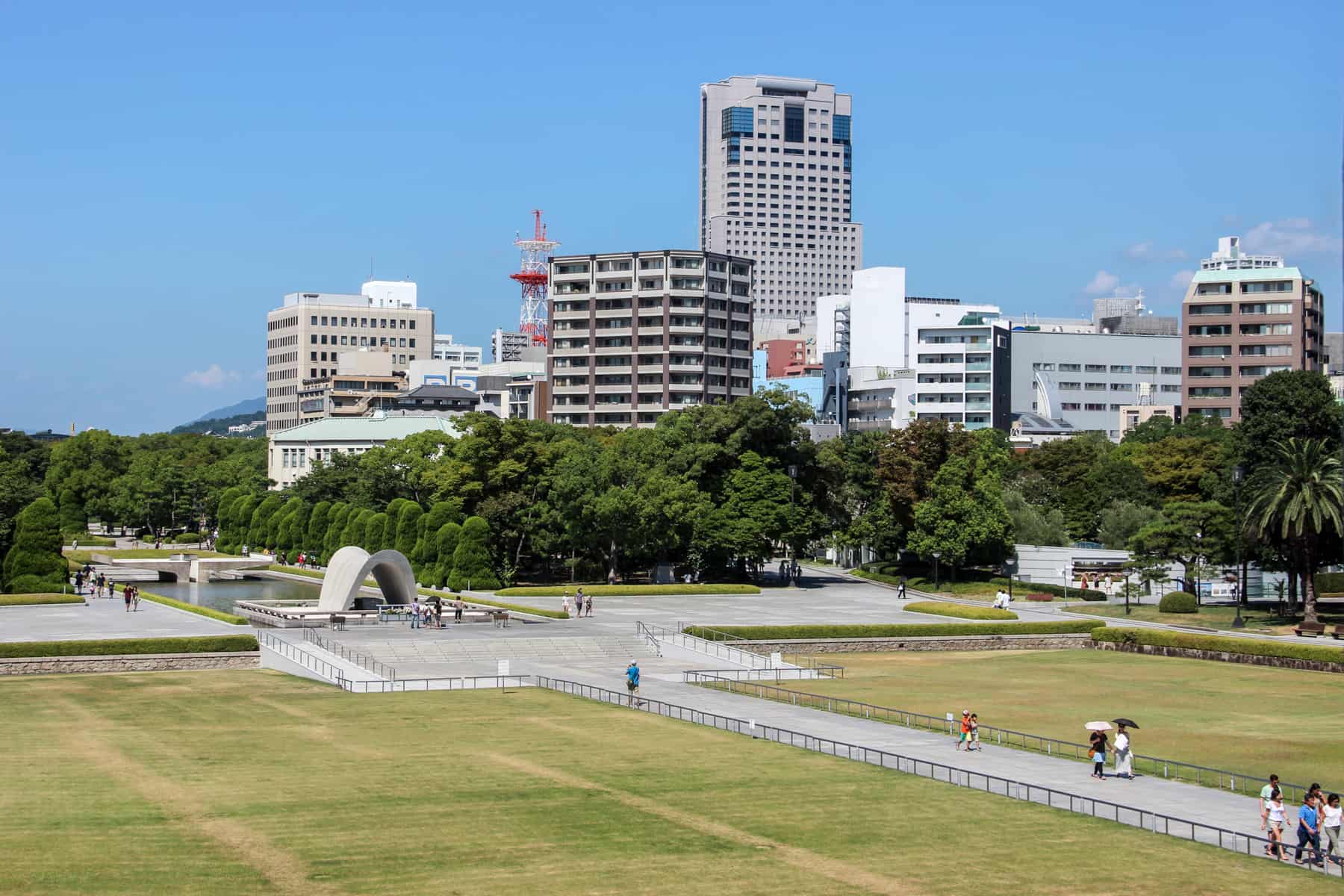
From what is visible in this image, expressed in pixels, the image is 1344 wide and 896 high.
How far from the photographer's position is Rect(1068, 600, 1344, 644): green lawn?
74.6 m

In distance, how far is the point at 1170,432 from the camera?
139750mm

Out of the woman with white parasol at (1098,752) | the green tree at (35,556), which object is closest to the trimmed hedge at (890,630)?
the woman with white parasol at (1098,752)

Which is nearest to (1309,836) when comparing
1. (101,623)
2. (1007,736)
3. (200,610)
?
(1007,736)

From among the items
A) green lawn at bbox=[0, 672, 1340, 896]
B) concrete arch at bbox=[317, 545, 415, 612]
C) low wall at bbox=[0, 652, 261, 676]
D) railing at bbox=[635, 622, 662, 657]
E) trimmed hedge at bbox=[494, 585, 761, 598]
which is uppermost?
concrete arch at bbox=[317, 545, 415, 612]

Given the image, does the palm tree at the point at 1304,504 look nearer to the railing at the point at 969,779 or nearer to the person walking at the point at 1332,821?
the railing at the point at 969,779

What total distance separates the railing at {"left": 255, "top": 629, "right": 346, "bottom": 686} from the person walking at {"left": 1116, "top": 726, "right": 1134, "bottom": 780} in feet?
89.2

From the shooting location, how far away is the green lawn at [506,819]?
28.5 m

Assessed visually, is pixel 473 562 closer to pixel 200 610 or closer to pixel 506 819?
pixel 200 610

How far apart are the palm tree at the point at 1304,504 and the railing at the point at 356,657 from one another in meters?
39.6

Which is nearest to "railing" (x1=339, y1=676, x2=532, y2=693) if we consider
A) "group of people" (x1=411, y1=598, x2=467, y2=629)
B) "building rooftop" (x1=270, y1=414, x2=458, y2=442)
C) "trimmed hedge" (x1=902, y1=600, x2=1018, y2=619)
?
"group of people" (x1=411, y1=598, x2=467, y2=629)

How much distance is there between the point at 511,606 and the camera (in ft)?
261

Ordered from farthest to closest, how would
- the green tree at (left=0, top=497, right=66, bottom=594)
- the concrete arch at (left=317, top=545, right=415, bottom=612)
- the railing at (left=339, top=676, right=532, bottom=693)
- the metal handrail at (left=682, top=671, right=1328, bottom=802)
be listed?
the green tree at (left=0, top=497, right=66, bottom=594) → the concrete arch at (left=317, top=545, right=415, bottom=612) → the railing at (left=339, top=676, right=532, bottom=693) → the metal handrail at (left=682, top=671, right=1328, bottom=802)

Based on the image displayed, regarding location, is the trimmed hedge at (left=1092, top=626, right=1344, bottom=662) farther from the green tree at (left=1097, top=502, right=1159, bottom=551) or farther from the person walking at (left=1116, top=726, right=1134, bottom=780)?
the green tree at (left=1097, top=502, right=1159, bottom=551)

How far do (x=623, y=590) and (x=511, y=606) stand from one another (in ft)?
31.2
